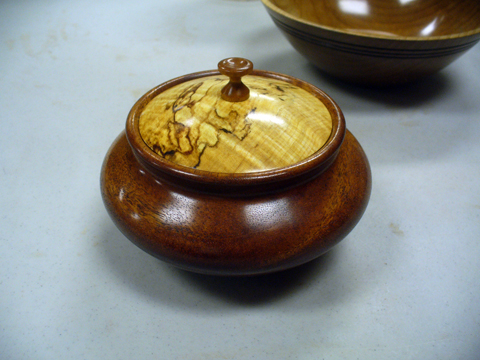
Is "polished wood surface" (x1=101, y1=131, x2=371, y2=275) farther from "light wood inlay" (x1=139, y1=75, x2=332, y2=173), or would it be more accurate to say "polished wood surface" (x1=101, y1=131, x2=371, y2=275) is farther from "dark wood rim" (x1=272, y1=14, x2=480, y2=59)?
"dark wood rim" (x1=272, y1=14, x2=480, y2=59)

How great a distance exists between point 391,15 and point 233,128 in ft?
5.34

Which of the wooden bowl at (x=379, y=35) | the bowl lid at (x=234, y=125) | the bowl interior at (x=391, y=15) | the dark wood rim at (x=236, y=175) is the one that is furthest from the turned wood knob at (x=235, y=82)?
the bowl interior at (x=391, y=15)

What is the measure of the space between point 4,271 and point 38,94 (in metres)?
1.05

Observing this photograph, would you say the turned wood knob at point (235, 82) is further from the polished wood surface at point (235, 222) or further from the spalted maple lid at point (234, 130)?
the polished wood surface at point (235, 222)

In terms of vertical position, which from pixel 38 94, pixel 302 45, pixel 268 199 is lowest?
pixel 38 94

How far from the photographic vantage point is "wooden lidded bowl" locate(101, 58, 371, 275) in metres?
0.85

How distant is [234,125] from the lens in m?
0.92

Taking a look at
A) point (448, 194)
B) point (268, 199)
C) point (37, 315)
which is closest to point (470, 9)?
point (448, 194)

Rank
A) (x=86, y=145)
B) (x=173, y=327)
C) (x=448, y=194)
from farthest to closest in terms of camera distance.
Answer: (x=86, y=145), (x=448, y=194), (x=173, y=327)

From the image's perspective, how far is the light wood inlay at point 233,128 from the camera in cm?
87

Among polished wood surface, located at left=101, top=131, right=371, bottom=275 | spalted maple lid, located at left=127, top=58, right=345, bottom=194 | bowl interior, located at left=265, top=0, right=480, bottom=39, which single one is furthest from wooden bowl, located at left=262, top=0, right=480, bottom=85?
polished wood surface, located at left=101, top=131, right=371, bottom=275

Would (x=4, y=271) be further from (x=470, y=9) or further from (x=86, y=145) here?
(x=470, y=9)

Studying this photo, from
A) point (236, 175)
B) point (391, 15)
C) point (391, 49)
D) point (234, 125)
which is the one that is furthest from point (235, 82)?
point (391, 15)

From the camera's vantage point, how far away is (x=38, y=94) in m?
1.89
